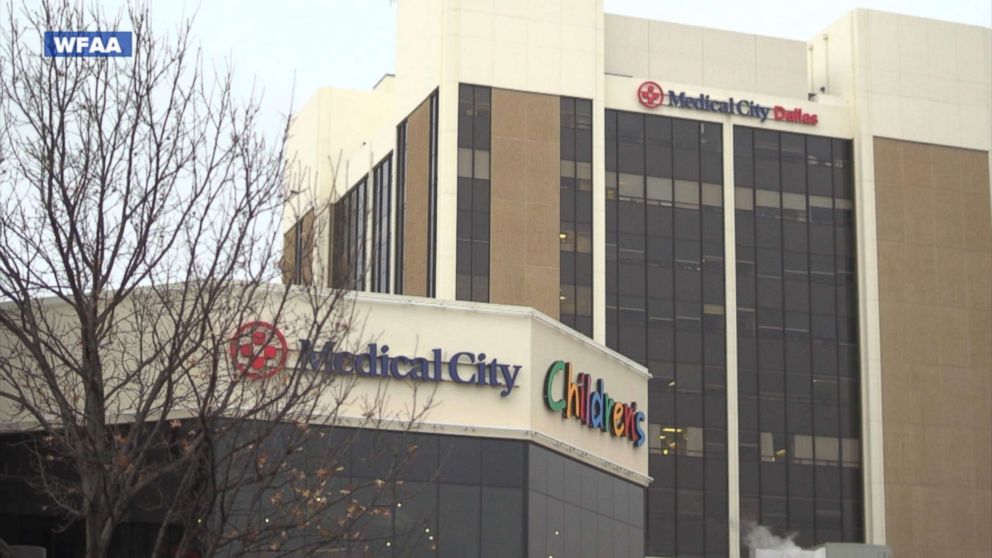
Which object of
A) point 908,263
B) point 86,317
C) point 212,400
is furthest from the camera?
point 908,263

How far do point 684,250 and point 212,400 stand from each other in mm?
63377

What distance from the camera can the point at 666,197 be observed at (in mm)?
86688

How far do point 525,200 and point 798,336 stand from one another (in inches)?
644

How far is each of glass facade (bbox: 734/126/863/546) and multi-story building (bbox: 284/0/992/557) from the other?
12cm

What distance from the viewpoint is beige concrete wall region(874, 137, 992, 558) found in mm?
84812

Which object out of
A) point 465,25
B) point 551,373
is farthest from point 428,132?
point 551,373

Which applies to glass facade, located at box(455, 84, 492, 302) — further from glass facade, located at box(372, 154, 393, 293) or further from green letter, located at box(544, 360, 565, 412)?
green letter, located at box(544, 360, 565, 412)

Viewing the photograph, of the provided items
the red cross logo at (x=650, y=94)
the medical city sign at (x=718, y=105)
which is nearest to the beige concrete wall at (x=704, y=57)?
the red cross logo at (x=650, y=94)

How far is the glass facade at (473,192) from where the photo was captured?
263ft

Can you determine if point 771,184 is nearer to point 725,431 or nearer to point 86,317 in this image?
point 725,431

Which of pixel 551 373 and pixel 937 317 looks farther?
pixel 937 317

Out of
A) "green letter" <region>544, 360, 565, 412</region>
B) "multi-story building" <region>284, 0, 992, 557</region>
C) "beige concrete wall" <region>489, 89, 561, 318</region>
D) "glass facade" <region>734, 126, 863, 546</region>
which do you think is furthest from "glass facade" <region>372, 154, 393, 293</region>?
"green letter" <region>544, 360, 565, 412</region>

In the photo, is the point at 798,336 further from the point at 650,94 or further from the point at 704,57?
the point at 704,57

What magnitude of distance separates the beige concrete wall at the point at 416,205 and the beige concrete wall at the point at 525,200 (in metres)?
3.87
